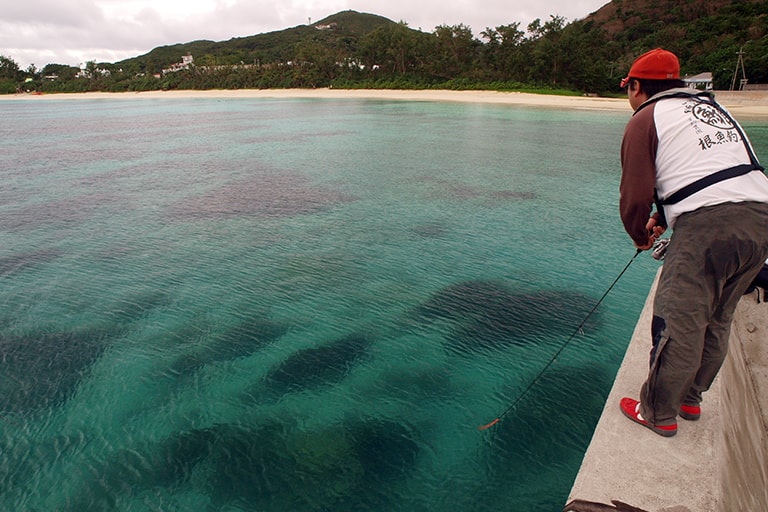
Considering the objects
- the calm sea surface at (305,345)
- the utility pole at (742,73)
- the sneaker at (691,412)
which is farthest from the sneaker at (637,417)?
the utility pole at (742,73)

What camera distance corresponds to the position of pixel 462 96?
66.6 metres

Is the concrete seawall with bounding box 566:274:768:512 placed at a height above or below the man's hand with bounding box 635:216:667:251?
below

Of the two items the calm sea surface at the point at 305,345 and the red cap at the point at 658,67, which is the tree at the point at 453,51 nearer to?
the calm sea surface at the point at 305,345

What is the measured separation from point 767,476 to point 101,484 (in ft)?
20.8

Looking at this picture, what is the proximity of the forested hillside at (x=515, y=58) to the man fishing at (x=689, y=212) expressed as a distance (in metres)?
63.8

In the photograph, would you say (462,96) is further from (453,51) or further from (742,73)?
(742,73)

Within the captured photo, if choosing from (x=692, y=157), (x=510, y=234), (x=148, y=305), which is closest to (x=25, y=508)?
(x=148, y=305)

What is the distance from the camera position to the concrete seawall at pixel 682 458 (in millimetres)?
2777

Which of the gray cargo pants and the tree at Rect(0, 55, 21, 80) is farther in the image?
the tree at Rect(0, 55, 21, 80)

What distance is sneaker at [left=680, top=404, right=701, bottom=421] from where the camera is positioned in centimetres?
333

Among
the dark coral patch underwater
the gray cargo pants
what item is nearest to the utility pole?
the dark coral patch underwater

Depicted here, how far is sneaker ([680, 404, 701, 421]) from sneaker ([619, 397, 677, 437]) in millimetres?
220

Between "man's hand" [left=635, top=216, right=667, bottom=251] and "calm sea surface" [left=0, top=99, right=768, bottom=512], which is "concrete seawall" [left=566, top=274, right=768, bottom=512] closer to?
"man's hand" [left=635, top=216, right=667, bottom=251]

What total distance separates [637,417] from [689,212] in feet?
5.11
